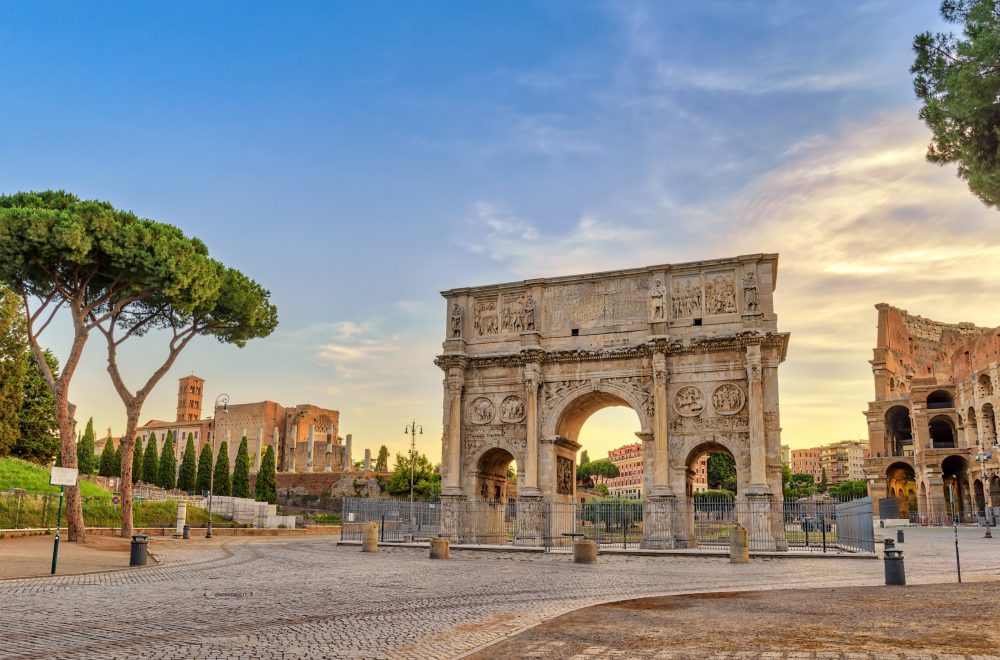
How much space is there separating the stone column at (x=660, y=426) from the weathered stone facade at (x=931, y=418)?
36851mm

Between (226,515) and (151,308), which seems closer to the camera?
(151,308)

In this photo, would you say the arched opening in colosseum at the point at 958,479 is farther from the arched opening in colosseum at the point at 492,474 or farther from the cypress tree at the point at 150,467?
the cypress tree at the point at 150,467

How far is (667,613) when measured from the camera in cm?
1014

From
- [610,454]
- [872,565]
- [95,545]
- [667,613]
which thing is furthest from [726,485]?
[610,454]

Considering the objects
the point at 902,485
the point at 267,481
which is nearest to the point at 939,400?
the point at 902,485

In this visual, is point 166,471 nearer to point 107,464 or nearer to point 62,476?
point 107,464

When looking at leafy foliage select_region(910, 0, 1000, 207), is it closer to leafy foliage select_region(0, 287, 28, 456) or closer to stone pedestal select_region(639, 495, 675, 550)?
stone pedestal select_region(639, 495, 675, 550)

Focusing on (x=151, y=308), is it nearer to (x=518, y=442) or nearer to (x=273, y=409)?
(x=518, y=442)

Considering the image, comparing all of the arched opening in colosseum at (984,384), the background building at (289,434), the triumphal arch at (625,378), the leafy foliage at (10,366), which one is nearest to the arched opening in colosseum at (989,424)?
the arched opening in colosseum at (984,384)

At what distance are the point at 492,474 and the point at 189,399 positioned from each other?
94.1 meters

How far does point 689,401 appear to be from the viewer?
28.4 meters

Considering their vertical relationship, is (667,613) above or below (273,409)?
below

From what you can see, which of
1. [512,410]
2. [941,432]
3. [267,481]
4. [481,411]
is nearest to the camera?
[512,410]

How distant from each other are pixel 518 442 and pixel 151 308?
14.6 meters
